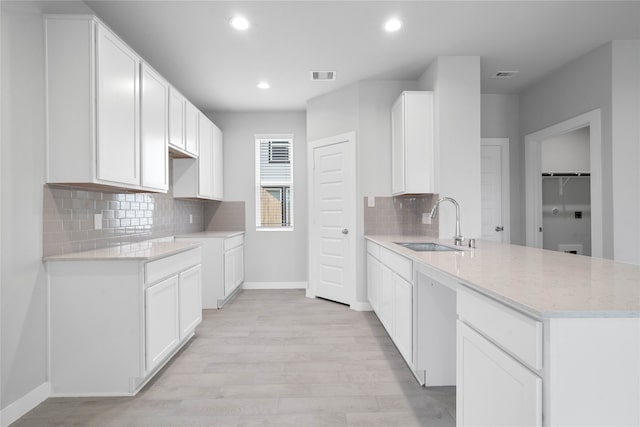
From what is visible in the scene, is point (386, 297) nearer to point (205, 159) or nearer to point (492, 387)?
point (492, 387)

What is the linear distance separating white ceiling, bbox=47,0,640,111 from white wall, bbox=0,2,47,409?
2.68 ft

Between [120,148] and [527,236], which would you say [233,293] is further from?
[527,236]

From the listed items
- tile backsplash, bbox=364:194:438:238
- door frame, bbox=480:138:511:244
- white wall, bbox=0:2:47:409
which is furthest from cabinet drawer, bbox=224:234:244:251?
door frame, bbox=480:138:511:244

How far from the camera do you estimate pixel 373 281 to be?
352cm

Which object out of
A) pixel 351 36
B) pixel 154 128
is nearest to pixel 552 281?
pixel 351 36

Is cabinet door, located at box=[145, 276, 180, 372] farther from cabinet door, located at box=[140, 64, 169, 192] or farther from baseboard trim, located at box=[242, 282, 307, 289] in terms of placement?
baseboard trim, located at box=[242, 282, 307, 289]

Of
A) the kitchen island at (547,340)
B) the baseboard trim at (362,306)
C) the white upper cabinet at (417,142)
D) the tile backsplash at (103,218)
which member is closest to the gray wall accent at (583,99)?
the white upper cabinet at (417,142)

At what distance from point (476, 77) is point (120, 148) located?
131 inches

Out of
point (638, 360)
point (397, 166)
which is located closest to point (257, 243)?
point (397, 166)

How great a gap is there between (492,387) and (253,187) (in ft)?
14.5

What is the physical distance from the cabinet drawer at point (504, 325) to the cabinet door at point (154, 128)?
2442 millimetres

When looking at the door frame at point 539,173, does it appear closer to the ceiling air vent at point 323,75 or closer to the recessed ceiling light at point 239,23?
the ceiling air vent at point 323,75

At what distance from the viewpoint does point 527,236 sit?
13.8 ft

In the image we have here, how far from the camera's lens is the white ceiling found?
8.22ft
